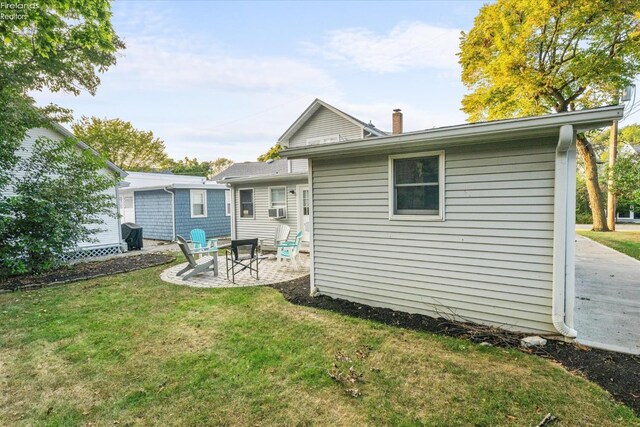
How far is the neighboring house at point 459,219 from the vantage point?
346 centimetres

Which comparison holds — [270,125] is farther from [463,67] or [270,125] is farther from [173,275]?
[173,275]

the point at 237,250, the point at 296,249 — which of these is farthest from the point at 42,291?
the point at 296,249

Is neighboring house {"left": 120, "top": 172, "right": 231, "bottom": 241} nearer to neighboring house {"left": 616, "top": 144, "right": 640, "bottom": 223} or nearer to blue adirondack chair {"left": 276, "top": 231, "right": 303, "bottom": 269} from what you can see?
blue adirondack chair {"left": 276, "top": 231, "right": 303, "bottom": 269}

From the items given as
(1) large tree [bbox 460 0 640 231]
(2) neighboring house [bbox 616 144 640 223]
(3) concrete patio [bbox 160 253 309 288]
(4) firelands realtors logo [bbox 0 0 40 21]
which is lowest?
(3) concrete patio [bbox 160 253 309 288]

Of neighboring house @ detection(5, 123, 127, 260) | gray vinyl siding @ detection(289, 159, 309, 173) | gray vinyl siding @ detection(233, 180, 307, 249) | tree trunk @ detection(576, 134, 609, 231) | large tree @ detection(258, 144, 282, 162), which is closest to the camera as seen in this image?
neighboring house @ detection(5, 123, 127, 260)

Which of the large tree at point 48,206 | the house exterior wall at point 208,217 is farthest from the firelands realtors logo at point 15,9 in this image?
the house exterior wall at point 208,217

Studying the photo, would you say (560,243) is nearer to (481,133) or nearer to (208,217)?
(481,133)

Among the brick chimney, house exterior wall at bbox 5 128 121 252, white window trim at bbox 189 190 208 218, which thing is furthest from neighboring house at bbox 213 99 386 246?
house exterior wall at bbox 5 128 121 252

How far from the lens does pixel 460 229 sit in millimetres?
4070

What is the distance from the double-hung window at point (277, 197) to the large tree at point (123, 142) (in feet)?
71.2

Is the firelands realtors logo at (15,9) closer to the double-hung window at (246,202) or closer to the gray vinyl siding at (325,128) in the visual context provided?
the double-hung window at (246,202)

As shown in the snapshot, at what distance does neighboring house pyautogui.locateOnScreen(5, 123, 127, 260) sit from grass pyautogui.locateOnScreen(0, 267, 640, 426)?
6.18 meters

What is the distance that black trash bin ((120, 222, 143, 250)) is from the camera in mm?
11711

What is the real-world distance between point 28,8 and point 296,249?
23.2 feet
